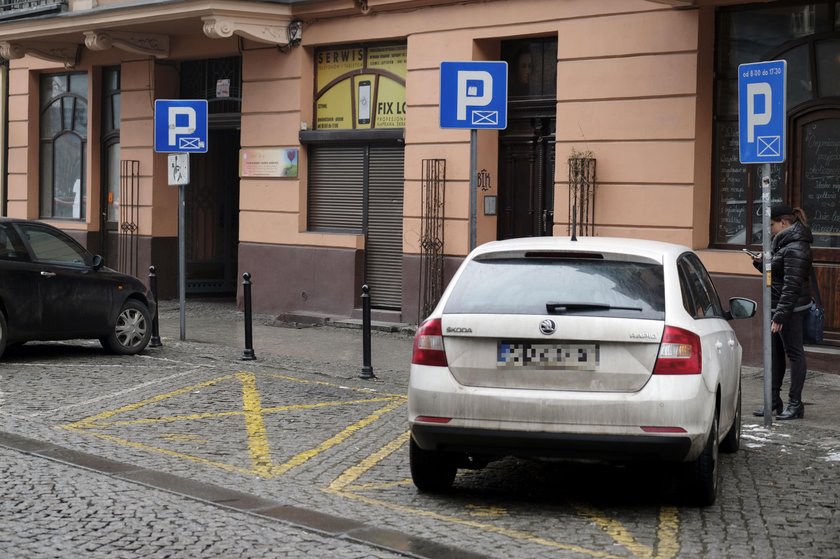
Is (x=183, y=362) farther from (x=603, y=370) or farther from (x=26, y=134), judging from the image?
(x=26, y=134)

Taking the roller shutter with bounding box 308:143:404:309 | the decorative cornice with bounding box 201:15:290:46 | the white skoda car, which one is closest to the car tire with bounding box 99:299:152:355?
the roller shutter with bounding box 308:143:404:309

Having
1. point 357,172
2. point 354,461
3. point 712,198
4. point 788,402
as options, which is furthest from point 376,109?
point 354,461

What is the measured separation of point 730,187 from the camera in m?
14.6

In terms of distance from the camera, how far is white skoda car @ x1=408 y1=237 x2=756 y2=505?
7.06m

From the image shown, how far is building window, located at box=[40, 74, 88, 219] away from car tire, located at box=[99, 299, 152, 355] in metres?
9.78

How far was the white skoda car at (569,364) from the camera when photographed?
7059 millimetres

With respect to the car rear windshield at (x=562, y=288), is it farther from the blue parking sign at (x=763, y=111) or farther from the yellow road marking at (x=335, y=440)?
the blue parking sign at (x=763, y=111)

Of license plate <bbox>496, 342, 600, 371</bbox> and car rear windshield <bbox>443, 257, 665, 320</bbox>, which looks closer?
license plate <bbox>496, 342, 600, 371</bbox>

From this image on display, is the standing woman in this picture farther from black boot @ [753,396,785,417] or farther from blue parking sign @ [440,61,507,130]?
blue parking sign @ [440,61,507,130]

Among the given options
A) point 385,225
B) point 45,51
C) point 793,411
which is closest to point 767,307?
point 793,411

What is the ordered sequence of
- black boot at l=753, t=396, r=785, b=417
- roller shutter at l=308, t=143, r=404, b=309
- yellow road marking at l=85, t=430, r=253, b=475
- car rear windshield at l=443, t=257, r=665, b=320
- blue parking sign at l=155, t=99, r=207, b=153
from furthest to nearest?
roller shutter at l=308, t=143, r=404, b=309
blue parking sign at l=155, t=99, r=207, b=153
black boot at l=753, t=396, r=785, b=417
yellow road marking at l=85, t=430, r=253, b=475
car rear windshield at l=443, t=257, r=665, b=320

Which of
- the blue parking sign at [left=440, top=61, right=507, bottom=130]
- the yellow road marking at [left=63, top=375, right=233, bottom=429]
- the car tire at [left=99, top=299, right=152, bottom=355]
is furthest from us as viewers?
the car tire at [left=99, top=299, right=152, bottom=355]

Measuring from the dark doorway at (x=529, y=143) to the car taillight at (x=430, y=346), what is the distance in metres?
9.30

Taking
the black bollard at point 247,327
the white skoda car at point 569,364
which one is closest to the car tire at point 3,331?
the black bollard at point 247,327
